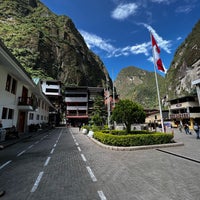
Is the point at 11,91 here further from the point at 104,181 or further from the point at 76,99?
the point at 76,99

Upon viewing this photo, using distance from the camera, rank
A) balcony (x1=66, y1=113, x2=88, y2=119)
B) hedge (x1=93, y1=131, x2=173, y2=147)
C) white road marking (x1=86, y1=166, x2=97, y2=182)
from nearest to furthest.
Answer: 1. white road marking (x1=86, y1=166, x2=97, y2=182)
2. hedge (x1=93, y1=131, x2=173, y2=147)
3. balcony (x1=66, y1=113, x2=88, y2=119)

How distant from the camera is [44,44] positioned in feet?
240

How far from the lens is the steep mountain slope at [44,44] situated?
6550 cm

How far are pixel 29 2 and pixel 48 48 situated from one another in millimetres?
55586

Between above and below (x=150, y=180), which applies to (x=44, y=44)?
above

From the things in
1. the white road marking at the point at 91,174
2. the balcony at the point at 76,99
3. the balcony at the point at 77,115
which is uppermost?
the balcony at the point at 76,99

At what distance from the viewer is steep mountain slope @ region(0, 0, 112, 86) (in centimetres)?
6550

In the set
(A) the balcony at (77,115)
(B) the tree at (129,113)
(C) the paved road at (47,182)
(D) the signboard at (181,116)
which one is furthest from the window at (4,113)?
(D) the signboard at (181,116)

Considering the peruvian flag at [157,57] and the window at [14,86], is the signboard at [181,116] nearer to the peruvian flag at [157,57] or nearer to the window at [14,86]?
the peruvian flag at [157,57]

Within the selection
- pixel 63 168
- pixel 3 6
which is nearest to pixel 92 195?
pixel 63 168

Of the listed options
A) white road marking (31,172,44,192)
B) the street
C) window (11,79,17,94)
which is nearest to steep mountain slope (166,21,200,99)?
window (11,79,17,94)

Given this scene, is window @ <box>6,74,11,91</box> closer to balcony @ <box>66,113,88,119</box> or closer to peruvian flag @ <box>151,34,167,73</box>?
peruvian flag @ <box>151,34,167,73</box>

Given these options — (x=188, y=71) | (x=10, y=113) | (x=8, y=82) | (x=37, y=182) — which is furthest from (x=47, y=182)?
(x=188, y=71)

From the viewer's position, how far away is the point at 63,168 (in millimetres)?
6473
